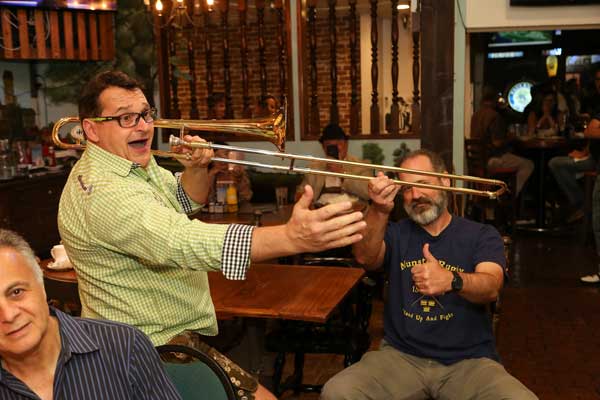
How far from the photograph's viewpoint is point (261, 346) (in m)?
3.42

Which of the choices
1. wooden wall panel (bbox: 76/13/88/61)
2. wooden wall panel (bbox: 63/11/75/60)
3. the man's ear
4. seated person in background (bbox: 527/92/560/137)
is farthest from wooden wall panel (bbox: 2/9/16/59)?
seated person in background (bbox: 527/92/560/137)

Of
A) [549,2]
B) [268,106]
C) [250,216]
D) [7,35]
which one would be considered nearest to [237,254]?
[250,216]

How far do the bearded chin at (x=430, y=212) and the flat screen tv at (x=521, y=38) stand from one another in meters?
10.5

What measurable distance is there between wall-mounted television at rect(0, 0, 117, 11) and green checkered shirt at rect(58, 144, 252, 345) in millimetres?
4577

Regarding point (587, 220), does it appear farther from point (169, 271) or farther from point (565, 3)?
point (169, 271)

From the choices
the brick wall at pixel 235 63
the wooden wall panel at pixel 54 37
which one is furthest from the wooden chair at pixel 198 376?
the brick wall at pixel 235 63

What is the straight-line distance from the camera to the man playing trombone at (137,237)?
168 cm

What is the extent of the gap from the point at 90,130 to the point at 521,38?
38.6ft

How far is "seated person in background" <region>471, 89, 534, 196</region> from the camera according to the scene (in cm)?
797

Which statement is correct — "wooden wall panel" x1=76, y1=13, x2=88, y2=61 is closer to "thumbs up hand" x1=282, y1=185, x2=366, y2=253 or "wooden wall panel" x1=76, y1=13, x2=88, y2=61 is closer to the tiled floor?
the tiled floor

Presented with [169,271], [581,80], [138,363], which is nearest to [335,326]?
[169,271]

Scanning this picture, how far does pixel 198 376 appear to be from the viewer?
77.1 inches

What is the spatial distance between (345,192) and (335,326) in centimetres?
208

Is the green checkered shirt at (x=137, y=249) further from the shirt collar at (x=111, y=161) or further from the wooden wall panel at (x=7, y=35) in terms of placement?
the wooden wall panel at (x=7, y=35)
